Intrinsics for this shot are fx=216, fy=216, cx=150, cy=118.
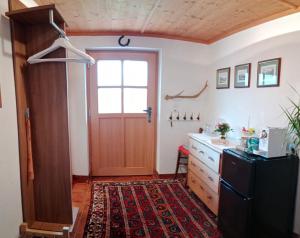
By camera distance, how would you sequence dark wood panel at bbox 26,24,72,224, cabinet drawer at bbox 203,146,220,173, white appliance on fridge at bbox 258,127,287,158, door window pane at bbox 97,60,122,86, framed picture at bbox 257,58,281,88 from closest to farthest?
dark wood panel at bbox 26,24,72,224, white appliance on fridge at bbox 258,127,287,158, framed picture at bbox 257,58,281,88, cabinet drawer at bbox 203,146,220,173, door window pane at bbox 97,60,122,86

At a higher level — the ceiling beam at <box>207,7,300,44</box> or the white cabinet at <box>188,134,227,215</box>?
the ceiling beam at <box>207,7,300,44</box>

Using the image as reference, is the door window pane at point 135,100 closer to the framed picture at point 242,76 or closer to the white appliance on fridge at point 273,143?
the framed picture at point 242,76

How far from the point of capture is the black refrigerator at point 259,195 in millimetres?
1754

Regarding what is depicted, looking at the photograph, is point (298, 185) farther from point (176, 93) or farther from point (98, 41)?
point (98, 41)

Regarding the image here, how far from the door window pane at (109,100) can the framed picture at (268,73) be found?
77.7 inches

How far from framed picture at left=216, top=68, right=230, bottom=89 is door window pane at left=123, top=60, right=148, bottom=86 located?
43.4 inches

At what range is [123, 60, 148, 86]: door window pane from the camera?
3.37 metres

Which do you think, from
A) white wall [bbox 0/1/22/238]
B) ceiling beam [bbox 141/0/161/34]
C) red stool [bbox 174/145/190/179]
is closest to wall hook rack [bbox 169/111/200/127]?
red stool [bbox 174/145/190/179]

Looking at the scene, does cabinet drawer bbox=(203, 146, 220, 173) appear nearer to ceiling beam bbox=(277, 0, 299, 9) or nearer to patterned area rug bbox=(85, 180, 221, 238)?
patterned area rug bbox=(85, 180, 221, 238)

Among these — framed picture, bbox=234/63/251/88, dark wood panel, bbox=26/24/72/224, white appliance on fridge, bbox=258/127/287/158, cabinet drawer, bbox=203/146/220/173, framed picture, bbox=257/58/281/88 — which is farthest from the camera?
framed picture, bbox=234/63/251/88

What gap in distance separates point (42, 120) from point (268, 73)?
86.7 inches

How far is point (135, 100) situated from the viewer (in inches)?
136

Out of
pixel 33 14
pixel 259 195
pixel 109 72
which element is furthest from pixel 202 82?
pixel 33 14

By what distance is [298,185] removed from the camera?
1.96 metres
